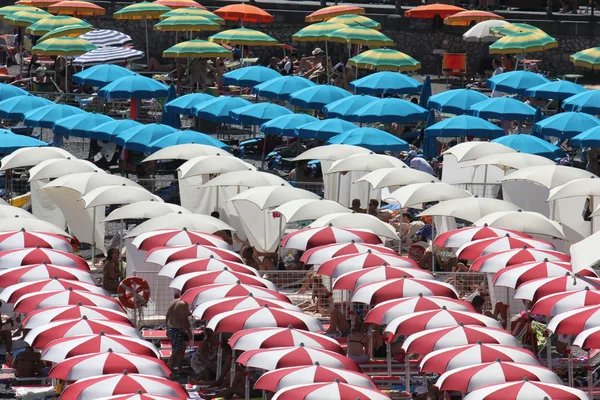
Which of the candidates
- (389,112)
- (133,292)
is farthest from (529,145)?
(133,292)

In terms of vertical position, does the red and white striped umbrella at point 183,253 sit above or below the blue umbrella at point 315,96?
above

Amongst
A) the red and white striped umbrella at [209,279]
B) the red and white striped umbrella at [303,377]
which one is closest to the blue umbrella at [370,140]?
the red and white striped umbrella at [209,279]

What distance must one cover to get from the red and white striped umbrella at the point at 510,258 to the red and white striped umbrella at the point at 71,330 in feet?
17.4

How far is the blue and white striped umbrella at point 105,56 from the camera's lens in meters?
36.7

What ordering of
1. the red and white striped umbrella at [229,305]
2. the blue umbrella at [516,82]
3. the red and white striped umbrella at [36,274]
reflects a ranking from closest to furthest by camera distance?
the red and white striped umbrella at [229,305] → the red and white striped umbrella at [36,274] → the blue umbrella at [516,82]

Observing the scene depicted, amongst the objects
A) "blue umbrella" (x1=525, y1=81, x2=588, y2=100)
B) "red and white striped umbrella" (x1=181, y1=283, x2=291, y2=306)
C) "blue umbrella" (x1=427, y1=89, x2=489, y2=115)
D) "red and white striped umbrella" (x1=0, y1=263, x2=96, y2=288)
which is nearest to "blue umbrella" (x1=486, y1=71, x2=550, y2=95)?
"blue umbrella" (x1=525, y1=81, x2=588, y2=100)

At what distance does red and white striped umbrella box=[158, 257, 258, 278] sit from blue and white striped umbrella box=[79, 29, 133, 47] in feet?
65.1

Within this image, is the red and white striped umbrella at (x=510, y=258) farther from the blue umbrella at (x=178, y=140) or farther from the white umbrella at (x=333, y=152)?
the blue umbrella at (x=178, y=140)

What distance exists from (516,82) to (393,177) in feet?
32.1

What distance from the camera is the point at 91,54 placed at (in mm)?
37125

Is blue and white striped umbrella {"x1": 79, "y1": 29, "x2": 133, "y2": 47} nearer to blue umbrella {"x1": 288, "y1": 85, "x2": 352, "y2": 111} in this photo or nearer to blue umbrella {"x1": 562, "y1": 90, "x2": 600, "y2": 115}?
blue umbrella {"x1": 288, "y1": 85, "x2": 352, "y2": 111}

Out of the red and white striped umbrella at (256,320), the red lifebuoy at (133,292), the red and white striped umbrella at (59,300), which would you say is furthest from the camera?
the red lifebuoy at (133,292)

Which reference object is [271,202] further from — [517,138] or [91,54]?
[91,54]

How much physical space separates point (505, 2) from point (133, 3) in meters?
10.9
